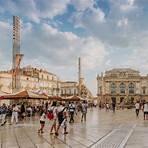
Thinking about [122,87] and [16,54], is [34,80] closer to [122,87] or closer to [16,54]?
[122,87]

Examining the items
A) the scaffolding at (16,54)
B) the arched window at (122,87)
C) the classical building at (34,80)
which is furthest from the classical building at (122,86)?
the scaffolding at (16,54)

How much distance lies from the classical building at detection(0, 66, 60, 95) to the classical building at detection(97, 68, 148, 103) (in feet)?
Answer: 59.5

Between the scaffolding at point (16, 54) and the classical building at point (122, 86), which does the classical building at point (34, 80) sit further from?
the scaffolding at point (16, 54)

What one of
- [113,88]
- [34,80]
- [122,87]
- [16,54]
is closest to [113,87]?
[113,88]

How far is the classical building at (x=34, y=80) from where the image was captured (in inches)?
4097

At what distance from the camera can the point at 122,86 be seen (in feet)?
498

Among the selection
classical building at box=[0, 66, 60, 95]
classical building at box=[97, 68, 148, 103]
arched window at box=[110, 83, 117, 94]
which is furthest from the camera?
arched window at box=[110, 83, 117, 94]

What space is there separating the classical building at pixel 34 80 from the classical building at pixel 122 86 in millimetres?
18149

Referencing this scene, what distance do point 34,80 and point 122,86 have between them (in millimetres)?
42174

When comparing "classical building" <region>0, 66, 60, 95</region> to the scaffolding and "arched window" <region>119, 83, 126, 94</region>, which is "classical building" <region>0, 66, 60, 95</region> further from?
the scaffolding

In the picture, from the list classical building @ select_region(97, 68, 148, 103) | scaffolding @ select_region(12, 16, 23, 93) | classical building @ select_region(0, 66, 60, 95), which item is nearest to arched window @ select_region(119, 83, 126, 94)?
classical building @ select_region(97, 68, 148, 103)

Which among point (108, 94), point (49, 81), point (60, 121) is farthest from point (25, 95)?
point (108, 94)

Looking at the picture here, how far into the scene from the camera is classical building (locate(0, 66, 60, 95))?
104062 mm

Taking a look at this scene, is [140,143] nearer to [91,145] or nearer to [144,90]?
[91,145]
